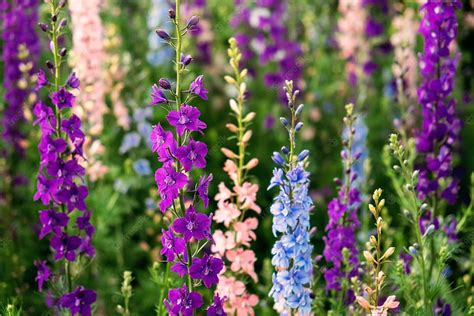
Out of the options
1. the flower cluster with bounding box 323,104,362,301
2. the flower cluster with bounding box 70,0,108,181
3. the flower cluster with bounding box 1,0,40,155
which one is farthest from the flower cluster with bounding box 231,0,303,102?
the flower cluster with bounding box 323,104,362,301

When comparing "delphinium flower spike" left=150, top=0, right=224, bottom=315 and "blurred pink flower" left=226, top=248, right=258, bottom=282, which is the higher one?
"delphinium flower spike" left=150, top=0, right=224, bottom=315

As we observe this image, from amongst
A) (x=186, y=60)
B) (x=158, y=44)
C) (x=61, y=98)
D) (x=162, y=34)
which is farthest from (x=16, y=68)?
(x=186, y=60)

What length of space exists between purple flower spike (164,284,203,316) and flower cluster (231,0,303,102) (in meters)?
4.04

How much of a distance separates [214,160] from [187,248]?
11.7 ft

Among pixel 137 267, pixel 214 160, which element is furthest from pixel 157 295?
pixel 214 160

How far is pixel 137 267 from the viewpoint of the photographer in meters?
6.02

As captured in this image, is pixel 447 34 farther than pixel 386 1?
No

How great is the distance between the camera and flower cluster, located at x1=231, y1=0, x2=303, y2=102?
7.17m

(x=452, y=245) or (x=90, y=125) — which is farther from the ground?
(x=90, y=125)

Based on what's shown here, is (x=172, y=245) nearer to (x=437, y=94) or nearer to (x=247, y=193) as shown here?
(x=247, y=193)

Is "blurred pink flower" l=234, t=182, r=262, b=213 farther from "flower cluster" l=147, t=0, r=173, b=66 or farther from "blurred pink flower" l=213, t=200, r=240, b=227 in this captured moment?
"flower cluster" l=147, t=0, r=173, b=66

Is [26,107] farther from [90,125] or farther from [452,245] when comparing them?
[452,245]

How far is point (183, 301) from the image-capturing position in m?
3.18

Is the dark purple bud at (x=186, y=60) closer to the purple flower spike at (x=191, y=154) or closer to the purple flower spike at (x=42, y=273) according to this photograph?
the purple flower spike at (x=191, y=154)
